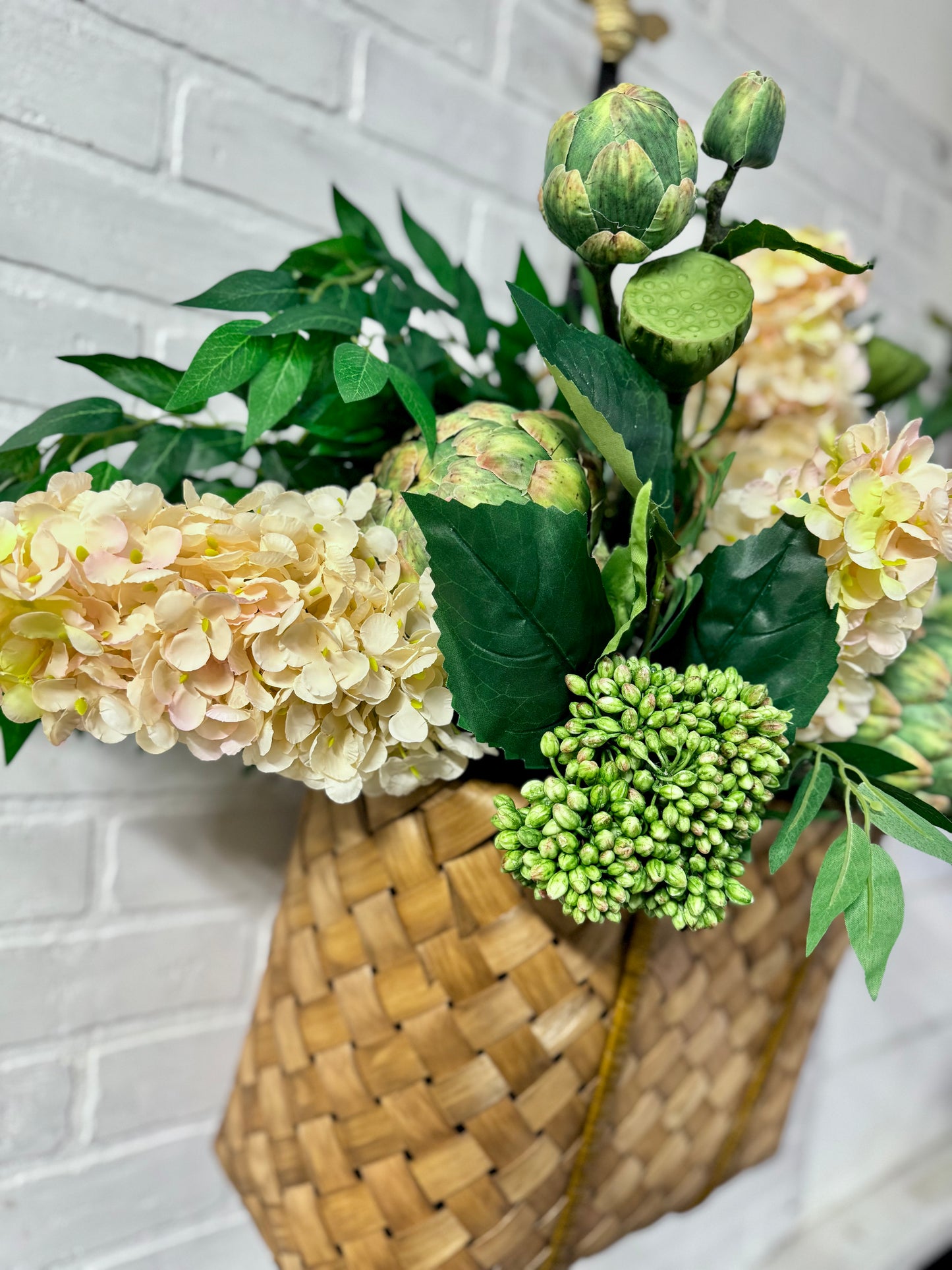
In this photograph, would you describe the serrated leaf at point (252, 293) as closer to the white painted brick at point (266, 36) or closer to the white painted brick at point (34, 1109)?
the white painted brick at point (266, 36)

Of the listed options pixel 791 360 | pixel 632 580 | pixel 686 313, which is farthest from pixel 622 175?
pixel 791 360

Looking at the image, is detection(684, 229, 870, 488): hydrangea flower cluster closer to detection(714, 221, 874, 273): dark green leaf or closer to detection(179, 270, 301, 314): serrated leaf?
detection(714, 221, 874, 273): dark green leaf

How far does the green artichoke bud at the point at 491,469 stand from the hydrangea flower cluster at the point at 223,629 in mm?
19

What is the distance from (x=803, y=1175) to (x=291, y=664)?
1142mm

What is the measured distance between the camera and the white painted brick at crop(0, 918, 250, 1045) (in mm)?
638

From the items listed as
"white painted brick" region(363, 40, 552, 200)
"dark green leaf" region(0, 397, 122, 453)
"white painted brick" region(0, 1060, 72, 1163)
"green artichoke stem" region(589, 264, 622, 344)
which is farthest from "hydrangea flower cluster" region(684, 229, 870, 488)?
"white painted brick" region(0, 1060, 72, 1163)

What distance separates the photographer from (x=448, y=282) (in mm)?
588

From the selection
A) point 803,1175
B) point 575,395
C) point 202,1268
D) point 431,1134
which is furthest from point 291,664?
point 803,1175

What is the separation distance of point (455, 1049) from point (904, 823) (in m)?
0.25

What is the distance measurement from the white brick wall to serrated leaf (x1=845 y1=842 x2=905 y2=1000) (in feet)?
1.52

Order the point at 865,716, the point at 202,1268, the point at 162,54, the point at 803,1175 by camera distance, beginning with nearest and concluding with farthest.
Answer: the point at 865,716 < the point at 162,54 < the point at 202,1268 < the point at 803,1175

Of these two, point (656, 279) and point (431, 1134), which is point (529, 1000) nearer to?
point (431, 1134)

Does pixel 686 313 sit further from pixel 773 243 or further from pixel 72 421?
pixel 72 421

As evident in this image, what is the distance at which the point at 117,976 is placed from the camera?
68cm
